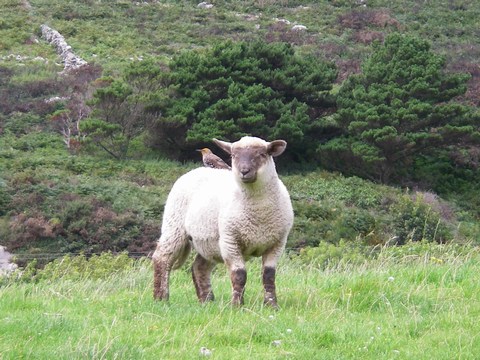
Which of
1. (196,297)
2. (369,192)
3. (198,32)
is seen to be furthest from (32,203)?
(198,32)

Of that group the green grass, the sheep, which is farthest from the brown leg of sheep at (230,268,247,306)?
the green grass

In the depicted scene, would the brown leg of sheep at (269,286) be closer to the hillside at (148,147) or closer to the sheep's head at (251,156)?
the sheep's head at (251,156)

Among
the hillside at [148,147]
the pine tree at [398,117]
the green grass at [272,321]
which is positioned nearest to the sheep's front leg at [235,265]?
the green grass at [272,321]

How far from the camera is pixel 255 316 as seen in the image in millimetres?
6715

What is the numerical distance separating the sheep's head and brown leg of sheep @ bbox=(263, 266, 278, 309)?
785 millimetres

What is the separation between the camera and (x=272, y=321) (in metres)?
6.50

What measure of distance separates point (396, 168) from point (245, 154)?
3351 cm

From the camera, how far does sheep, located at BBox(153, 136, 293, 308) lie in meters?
7.47

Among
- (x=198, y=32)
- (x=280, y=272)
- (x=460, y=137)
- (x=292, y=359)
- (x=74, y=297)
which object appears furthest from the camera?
(x=198, y=32)

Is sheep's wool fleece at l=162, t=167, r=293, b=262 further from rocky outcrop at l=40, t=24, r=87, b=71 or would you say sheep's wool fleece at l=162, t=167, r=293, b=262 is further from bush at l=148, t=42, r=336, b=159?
rocky outcrop at l=40, t=24, r=87, b=71

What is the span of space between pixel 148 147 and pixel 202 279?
3348cm

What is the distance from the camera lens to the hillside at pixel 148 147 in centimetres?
2719

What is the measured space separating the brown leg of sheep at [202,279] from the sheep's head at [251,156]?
4.22 ft

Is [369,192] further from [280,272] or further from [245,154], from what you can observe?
[245,154]
